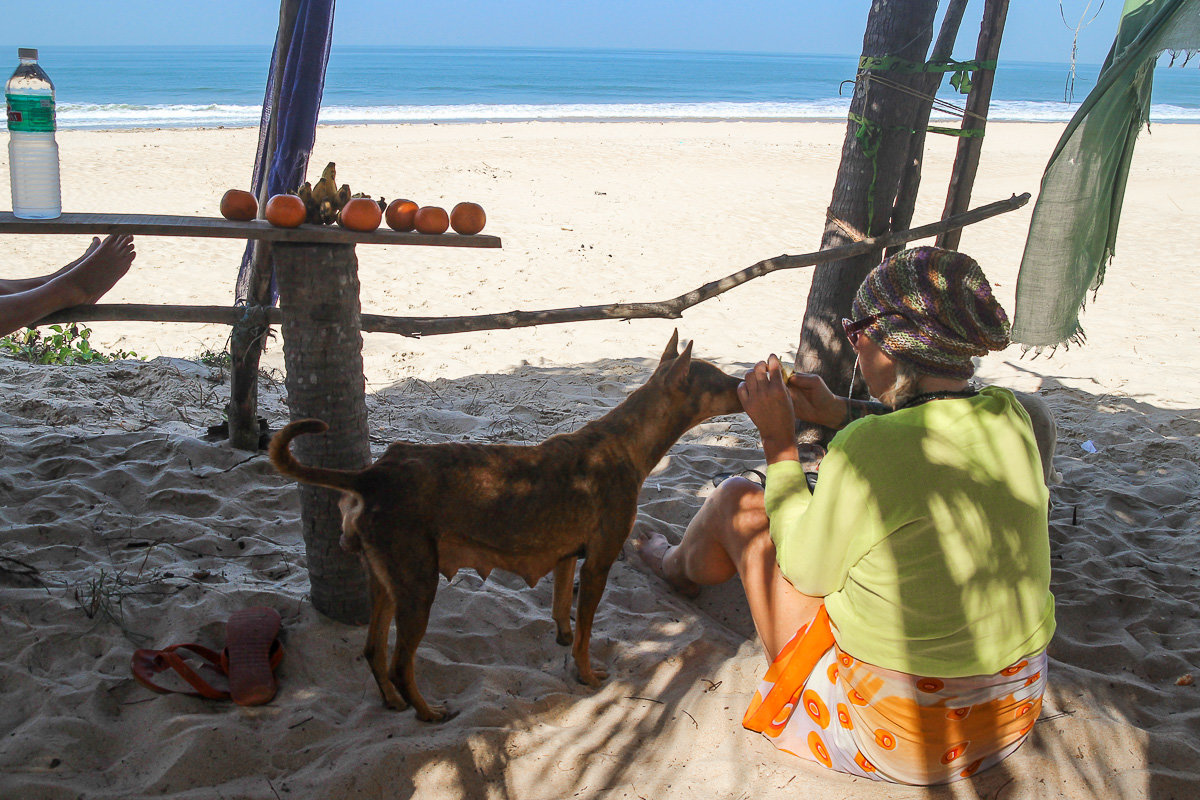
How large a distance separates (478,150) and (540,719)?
18996 mm

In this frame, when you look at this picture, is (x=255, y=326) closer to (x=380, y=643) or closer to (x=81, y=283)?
(x=81, y=283)

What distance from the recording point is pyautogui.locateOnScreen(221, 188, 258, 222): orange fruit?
299 centimetres

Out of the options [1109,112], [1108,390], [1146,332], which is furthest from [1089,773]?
[1146,332]

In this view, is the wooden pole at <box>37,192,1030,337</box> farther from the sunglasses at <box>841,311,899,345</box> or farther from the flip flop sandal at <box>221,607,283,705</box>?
the sunglasses at <box>841,311,899,345</box>

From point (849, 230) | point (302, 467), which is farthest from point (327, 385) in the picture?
point (849, 230)

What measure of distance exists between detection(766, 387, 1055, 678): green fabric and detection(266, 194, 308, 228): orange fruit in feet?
6.56

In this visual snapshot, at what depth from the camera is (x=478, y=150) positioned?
2033cm

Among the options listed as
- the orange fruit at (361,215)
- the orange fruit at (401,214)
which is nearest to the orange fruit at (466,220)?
the orange fruit at (401,214)

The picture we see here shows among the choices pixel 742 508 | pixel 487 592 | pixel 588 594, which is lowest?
pixel 487 592

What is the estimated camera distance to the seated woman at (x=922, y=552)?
7.64 feet

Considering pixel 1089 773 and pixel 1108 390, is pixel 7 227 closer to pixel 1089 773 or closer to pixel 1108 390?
pixel 1089 773

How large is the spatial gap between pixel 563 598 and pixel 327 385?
1341 mm

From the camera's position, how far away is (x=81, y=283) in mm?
3574

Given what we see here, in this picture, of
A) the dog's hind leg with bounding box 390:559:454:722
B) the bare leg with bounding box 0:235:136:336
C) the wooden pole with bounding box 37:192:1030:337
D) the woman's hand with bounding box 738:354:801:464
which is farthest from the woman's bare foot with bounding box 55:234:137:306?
the woman's hand with bounding box 738:354:801:464
